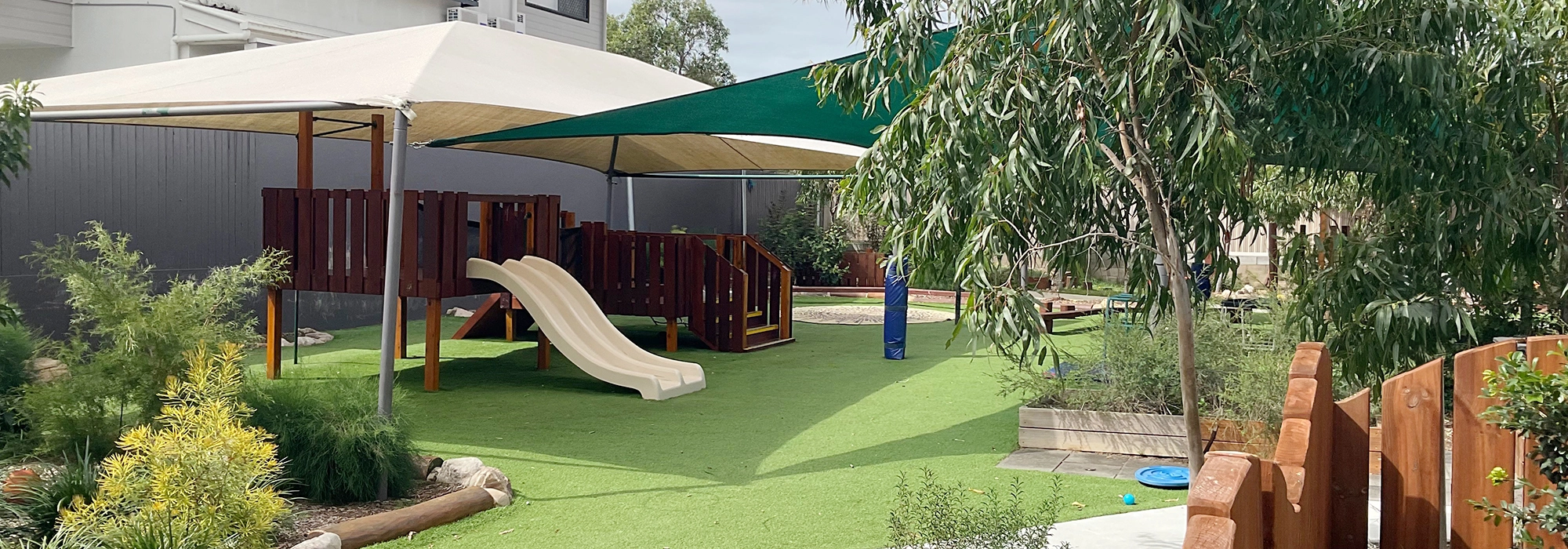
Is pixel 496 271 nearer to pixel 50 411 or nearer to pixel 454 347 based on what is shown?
pixel 454 347

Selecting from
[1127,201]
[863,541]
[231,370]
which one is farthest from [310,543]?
[1127,201]

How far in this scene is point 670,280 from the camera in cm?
1116

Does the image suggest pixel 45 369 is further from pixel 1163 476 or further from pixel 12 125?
pixel 1163 476

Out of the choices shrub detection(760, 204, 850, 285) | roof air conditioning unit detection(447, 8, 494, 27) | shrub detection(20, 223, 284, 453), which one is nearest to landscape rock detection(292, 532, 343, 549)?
shrub detection(20, 223, 284, 453)

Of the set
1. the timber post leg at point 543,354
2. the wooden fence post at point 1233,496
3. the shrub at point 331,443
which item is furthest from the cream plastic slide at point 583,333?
the wooden fence post at point 1233,496

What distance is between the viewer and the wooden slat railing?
27.8ft

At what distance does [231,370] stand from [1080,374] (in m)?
4.47

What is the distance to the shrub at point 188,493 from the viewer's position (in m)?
3.49

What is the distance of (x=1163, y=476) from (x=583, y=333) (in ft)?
16.0

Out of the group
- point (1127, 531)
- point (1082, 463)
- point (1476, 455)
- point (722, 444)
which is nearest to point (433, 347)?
point (722, 444)

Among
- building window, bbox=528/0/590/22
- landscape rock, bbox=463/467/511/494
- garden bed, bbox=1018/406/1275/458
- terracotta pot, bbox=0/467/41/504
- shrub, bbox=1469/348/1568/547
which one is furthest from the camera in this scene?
building window, bbox=528/0/590/22

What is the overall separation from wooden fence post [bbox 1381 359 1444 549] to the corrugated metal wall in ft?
25.8

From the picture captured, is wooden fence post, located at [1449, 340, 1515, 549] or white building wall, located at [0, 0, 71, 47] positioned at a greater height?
white building wall, located at [0, 0, 71, 47]

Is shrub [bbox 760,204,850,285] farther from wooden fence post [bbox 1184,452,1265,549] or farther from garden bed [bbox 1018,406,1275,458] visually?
wooden fence post [bbox 1184,452,1265,549]
